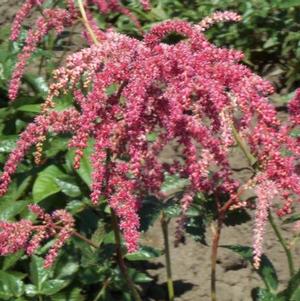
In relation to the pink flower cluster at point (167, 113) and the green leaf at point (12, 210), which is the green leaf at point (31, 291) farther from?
the pink flower cluster at point (167, 113)

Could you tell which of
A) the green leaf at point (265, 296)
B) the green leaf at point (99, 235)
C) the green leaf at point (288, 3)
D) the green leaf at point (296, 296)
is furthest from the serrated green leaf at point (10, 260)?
the green leaf at point (288, 3)

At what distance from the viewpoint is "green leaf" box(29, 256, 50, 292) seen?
3159mm

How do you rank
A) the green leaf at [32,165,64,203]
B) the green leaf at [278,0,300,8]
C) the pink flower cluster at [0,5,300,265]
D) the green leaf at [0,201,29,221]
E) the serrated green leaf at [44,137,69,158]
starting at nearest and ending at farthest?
the pink flower cluster at [0,5,300,265] < the green leaf at [0,201,29,221] < the green leaf at [32,165,64,203] < the serrated green leaf at [44,137,69,158] < the green leaf at [278,0,300,8]

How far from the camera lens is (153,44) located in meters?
2.08

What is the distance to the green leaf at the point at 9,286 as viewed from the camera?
3.11 metres

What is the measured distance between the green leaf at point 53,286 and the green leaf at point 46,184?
504mm

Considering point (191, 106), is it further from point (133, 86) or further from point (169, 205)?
point (169, 205)

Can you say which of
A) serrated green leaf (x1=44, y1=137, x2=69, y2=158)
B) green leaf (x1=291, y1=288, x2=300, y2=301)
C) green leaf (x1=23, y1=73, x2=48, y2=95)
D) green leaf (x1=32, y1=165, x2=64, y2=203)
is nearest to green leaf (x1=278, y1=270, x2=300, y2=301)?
green leaf (x1=291, y1=288, x2=300, y2=301)

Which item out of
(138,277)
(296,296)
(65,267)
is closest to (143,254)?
(138,277)

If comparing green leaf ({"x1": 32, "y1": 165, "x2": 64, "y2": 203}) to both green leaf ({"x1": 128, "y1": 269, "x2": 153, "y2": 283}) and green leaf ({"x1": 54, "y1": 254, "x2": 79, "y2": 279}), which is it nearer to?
green leaf ({"x1": 54, "y1": 254, "x2": 79, "y2": 279})

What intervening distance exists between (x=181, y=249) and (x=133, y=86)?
1981 millimetres

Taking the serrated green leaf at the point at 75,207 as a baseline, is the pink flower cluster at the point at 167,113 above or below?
above

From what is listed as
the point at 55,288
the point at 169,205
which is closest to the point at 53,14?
the point at 169,205

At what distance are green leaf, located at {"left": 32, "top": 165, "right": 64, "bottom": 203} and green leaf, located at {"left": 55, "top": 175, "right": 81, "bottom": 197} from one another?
0.04 metres
